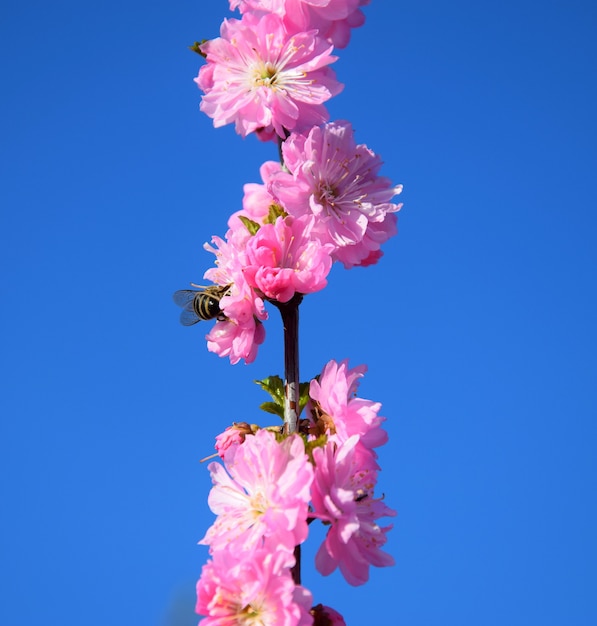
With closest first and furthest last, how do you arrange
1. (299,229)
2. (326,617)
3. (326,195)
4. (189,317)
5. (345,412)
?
(326,617) < (345,412) < (299,229) < (326,195) < (189,317)

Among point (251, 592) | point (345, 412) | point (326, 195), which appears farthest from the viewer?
point (326, 195)

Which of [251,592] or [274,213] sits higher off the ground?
[274,213]

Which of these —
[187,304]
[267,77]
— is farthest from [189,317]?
[267,77]

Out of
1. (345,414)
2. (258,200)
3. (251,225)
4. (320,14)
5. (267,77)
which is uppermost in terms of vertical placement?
(320,14)

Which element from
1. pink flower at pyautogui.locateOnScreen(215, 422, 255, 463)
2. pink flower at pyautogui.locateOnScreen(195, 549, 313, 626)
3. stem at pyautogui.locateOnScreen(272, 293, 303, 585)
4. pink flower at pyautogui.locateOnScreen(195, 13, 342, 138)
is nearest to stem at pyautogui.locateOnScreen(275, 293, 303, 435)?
stem at pyautogui.locateOnScreen(272, 293, 303, 585)

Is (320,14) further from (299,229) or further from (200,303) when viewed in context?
(200,303)

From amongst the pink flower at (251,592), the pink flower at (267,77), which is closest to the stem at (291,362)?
the pink flower at (251,592)

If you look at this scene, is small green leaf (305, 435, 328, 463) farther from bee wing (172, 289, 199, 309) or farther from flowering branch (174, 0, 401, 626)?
bee wing (172, 289, 199, 309)
